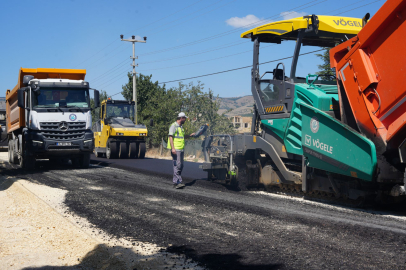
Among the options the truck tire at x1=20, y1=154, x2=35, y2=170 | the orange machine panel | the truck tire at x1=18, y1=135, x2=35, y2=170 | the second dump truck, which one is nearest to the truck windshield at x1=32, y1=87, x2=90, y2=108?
the second dump truck

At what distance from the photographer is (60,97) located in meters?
12.9

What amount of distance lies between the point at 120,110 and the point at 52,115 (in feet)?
25.5

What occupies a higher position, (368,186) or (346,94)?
(346,94)

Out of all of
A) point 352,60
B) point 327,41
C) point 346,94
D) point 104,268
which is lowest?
point 104,268

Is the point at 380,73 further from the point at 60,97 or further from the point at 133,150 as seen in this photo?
the point at 133,150

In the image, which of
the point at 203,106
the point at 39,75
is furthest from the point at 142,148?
the point at 203,106

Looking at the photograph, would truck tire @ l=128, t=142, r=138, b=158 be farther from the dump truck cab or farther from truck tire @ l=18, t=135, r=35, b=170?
truck tire @ l=18, t=135, r=35, b=170

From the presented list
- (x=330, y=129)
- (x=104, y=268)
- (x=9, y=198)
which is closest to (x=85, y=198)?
(x=9, y=198)

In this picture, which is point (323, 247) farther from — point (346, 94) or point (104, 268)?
point (346, 94)

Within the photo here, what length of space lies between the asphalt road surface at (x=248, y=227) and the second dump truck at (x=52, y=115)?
4.60 meters

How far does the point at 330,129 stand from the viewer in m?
6.03

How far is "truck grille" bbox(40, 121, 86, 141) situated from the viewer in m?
12.6

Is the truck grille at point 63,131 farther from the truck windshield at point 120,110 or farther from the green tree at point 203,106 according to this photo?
the green tree at point 203,106

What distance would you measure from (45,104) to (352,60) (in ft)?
32.6
